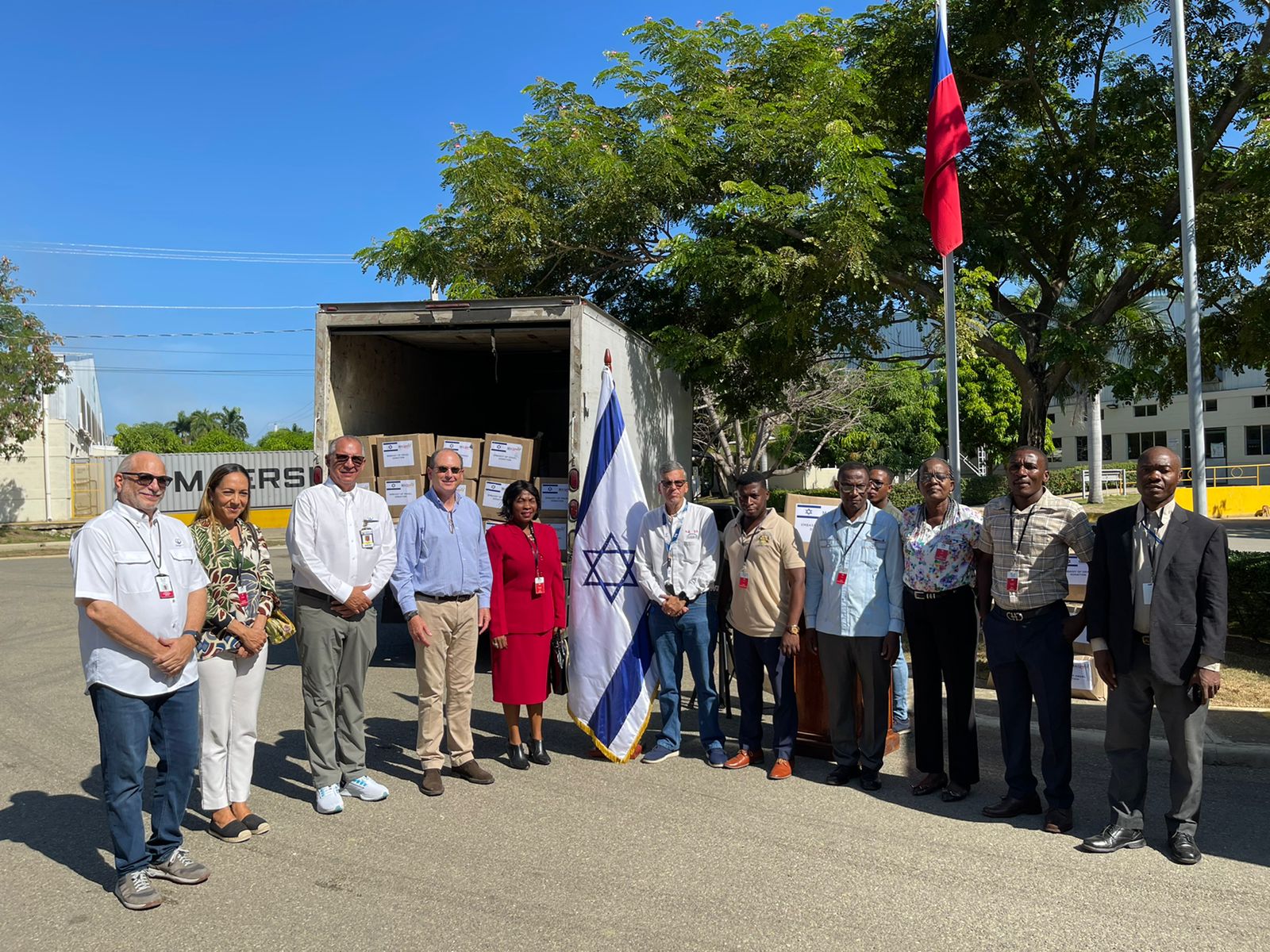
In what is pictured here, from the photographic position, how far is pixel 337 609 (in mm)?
5215

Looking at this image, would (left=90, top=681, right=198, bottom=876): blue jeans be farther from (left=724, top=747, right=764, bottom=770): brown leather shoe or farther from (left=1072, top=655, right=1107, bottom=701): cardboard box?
(left=1072, top=655, right=1107, bottom=701): cardboard box

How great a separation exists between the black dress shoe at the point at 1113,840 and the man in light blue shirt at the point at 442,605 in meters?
3.26

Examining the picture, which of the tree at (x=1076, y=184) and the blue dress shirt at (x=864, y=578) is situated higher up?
the tree at (x=1076, y=184)

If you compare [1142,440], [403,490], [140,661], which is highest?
[1142,440]

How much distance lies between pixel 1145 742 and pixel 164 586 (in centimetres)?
467

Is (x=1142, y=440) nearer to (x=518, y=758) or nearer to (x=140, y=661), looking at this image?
(x=518, y=758)

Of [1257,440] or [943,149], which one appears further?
[1257,440]

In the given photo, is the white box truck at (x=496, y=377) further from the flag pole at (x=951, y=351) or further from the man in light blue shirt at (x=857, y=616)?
the flag pole at (x=951, y=351)

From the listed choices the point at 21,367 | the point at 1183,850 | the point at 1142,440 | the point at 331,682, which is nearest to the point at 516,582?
the point at 331,682

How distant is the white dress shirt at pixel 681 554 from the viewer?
6.04m

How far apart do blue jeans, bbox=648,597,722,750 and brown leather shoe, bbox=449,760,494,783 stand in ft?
3.94

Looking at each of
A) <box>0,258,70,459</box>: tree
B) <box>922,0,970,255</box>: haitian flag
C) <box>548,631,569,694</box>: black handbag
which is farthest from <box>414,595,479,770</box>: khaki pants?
<box>0,258,70,459</box>: tree

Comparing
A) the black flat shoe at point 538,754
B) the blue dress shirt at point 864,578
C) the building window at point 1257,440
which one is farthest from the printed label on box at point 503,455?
the building window at point 1257,440

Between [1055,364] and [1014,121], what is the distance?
12.2 feet
